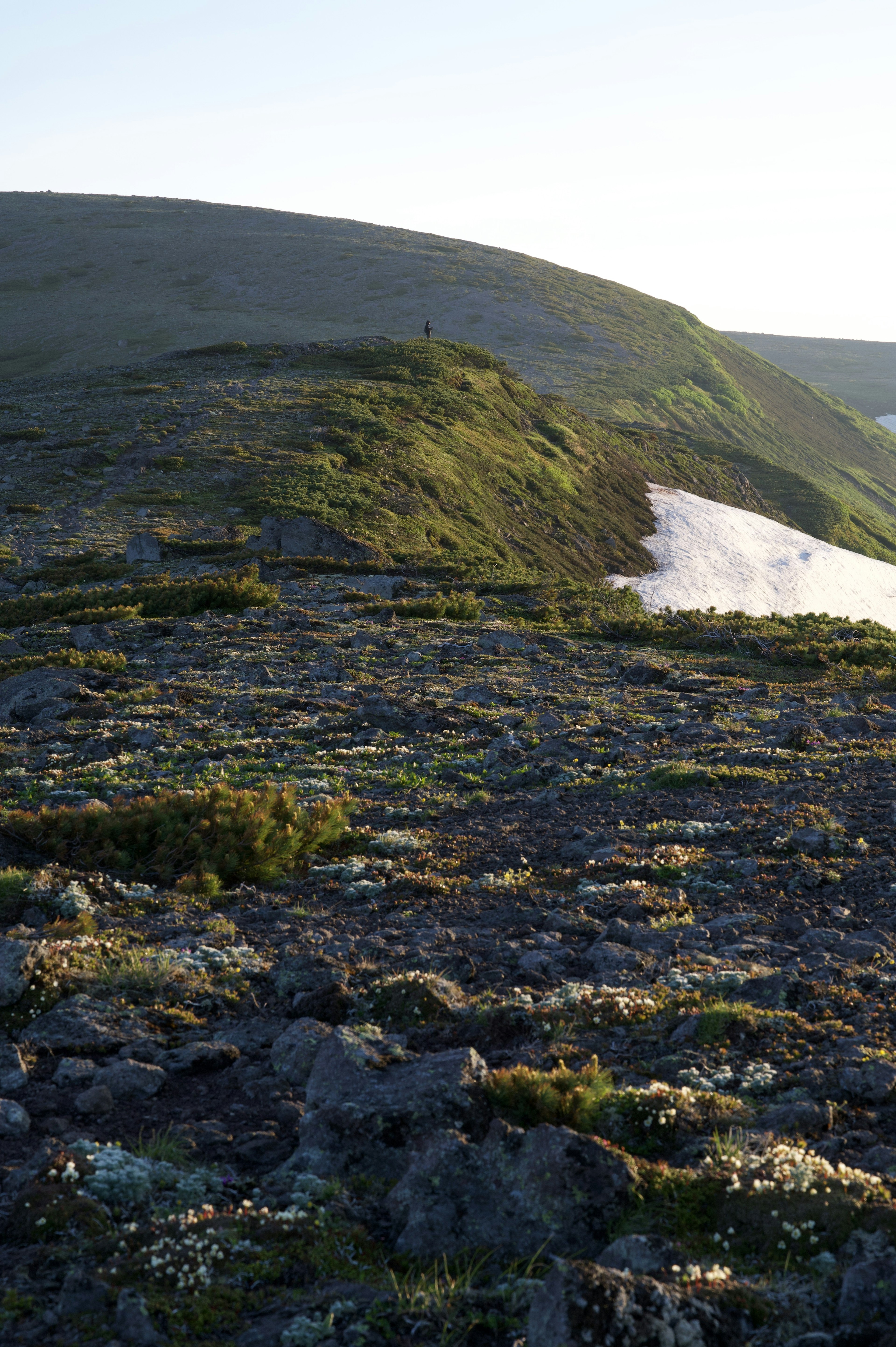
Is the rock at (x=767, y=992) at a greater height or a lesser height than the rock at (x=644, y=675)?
lesser

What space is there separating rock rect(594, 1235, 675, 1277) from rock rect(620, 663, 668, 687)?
16342 mm

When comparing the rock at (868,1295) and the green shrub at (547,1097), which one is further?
the green shrub at (547,1097)

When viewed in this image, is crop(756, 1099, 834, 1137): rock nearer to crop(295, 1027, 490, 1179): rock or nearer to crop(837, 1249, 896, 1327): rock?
crop(837, 1249, 896, 1327): rock

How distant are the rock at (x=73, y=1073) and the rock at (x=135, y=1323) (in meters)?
2.25

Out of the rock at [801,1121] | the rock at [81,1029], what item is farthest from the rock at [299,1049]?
the rock at [801,1121]

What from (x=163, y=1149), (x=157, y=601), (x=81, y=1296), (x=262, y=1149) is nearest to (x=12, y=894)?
(x=163, y=1149)

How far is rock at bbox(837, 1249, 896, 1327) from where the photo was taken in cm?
384

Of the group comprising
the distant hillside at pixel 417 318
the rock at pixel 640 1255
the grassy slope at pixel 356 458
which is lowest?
the rock at pixel 640 1255

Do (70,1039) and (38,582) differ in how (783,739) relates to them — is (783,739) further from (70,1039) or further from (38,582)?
(38,582)

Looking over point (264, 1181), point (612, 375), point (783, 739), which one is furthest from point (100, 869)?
point (612, 375)

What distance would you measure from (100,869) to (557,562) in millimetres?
38119

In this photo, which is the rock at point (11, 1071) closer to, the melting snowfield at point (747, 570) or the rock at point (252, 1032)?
the rock at point (252, 1032)

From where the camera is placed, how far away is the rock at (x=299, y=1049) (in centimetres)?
608

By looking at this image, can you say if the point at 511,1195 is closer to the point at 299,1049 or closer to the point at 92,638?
the point at 299,1049
